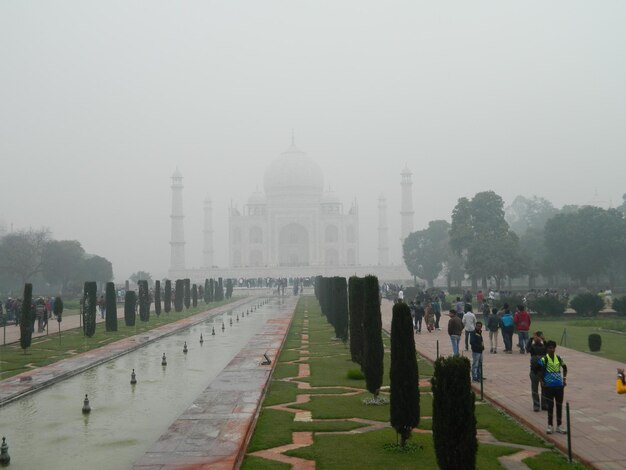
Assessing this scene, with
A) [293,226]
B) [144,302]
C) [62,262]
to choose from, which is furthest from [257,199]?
[144,302]

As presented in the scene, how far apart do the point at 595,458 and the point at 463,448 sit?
1871 millimetres

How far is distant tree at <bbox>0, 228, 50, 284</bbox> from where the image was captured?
47.1 meters

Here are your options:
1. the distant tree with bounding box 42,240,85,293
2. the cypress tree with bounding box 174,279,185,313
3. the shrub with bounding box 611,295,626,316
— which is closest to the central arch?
the distant tree with bounding box 42,240,85,293

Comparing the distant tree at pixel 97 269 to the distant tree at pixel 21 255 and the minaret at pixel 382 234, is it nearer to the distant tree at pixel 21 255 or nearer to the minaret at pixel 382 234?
the distant tree at pixel 21 255

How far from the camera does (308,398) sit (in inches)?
377

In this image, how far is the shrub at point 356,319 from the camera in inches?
493

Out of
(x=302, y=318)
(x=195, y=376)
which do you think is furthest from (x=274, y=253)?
(x=195, y=376)

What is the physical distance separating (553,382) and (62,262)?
4708cm

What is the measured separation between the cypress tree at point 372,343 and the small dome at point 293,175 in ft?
206

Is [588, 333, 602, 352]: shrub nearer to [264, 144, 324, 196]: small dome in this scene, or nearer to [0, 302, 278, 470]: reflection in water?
[0, 302, 278, 470]: reflection in water

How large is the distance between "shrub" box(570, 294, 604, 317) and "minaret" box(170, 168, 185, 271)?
162ft

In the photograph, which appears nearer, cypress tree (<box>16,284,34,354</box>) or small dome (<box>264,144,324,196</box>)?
cypress tree (<box>16,284,34,354</box>)

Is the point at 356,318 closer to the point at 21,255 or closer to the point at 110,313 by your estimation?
the point at 110,313

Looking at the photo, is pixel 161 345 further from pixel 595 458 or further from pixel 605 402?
pixel 595 458
